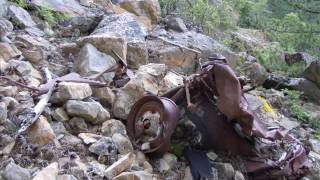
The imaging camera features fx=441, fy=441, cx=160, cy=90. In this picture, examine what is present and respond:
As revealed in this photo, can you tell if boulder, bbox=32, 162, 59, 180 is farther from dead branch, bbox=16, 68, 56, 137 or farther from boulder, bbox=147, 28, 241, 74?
boulder, bbox=147, 28, 241, 74

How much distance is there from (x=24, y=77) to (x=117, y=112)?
3.27 ft

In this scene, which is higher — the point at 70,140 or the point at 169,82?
the point at 70,140

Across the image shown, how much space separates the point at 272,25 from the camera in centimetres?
1284

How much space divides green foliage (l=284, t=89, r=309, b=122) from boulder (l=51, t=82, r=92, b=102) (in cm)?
415

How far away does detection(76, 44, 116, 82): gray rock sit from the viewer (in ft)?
15.2

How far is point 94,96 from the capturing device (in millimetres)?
4184

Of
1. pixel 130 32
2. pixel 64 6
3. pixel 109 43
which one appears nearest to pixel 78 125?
pixel 109 43

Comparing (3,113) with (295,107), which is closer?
(3,113)

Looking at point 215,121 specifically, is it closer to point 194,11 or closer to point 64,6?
point 64,6

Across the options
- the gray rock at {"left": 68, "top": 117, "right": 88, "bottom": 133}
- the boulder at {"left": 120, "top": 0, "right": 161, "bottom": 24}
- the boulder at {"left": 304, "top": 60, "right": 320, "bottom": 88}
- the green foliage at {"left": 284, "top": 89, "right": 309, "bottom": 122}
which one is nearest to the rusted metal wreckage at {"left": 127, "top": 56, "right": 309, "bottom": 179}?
the gray rock at {"left": 68, "top": 117, "right": 88, "bottom": 133}

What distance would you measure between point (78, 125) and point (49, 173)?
0.81 metres

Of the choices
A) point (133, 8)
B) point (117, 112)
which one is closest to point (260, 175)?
point (117, 112)

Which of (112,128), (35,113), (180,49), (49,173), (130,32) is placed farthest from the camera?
(180,49)

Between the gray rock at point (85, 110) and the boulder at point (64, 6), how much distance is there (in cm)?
327
